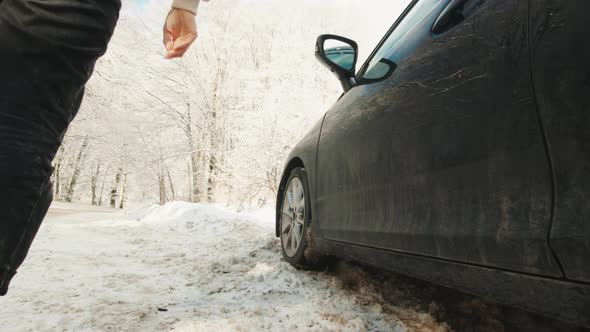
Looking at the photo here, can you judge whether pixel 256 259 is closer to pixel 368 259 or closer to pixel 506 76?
pixel 368 259

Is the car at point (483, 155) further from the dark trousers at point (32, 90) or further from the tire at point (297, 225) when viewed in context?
the dark trousers at point (32, 90)

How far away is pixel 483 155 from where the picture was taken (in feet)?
3.44

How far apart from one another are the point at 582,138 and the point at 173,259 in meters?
3.17

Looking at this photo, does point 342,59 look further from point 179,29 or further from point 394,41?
point 179,29

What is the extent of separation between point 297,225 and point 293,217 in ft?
0.38

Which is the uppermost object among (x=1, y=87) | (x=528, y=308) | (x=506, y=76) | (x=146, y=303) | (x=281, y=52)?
(x=281, y=52)

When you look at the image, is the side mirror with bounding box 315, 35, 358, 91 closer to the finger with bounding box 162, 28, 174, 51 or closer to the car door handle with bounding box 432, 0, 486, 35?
the car door handle with bounding box 432, 0, 486, 35

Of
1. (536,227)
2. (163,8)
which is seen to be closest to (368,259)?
(536,227)

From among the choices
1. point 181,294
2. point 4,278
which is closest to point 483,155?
point 4,278

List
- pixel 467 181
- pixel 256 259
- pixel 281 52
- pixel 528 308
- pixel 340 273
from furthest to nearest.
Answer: pixel 281 52, pixel 256 259, pixel 340 273, pixel 467 181, pixel 528 308

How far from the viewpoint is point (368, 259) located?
176cm

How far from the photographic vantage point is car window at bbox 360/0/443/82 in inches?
67.0

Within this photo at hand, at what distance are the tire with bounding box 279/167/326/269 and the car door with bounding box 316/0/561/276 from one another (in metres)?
0.79

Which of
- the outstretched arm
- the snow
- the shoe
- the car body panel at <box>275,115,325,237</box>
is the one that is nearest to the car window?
the car body panel at <box>275,115,325,237</box>
